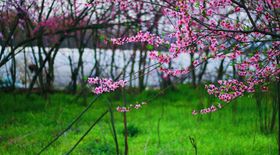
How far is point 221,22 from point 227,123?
375 cm

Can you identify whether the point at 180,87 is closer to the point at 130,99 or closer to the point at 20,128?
the point at 130,99

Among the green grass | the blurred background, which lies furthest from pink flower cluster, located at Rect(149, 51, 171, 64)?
the green grass

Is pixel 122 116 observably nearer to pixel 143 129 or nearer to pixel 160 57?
pixel 143 129

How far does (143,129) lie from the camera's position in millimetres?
7328

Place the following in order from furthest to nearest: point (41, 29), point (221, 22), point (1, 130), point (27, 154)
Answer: point (41, 29), point (1, 130), point (27, 154), point (221, 22)

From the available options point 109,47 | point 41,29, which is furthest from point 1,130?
point 109,47

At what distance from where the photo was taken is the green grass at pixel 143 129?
5.97 metres

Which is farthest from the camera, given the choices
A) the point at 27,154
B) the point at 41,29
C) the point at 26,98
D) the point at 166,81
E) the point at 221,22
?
the point at 166,81

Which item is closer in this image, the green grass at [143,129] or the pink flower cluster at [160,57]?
the pink flower cluster at [160,57]

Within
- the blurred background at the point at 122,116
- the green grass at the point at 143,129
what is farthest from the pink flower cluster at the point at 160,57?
the green grass at the point at 143,129

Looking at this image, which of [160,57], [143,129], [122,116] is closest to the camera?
[160,57]

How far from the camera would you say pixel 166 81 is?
12.3 metres

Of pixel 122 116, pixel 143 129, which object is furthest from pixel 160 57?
pixel 122 116

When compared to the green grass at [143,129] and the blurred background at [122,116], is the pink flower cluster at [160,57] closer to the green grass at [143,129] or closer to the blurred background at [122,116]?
the blurred background at [122,116]
